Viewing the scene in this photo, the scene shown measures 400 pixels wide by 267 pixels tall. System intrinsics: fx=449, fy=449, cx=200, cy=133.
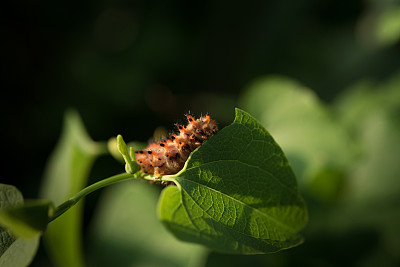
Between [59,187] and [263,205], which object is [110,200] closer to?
[59,187]

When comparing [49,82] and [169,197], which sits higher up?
[169,197]

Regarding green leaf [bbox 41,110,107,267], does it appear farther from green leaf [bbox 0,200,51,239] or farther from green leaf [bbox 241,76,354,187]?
green leaf [bbox 0,200,51,239]

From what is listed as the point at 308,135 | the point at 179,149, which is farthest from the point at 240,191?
the point at 308,135

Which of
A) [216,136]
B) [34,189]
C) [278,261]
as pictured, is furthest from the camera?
[34,189]

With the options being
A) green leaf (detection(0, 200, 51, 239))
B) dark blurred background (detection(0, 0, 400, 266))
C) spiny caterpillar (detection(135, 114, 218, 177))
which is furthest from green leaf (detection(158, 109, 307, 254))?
dark blurred background (detection(0, 0, 400, 266))

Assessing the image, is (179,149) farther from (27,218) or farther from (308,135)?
(308,135)

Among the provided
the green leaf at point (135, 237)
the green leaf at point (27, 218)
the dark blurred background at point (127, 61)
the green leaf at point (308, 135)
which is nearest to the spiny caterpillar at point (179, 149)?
the green leaf at point (27, 218)

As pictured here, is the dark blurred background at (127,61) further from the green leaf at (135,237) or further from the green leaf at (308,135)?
the green leaf at (308,135)

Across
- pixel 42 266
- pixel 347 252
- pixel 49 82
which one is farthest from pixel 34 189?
pixel 347 252
